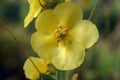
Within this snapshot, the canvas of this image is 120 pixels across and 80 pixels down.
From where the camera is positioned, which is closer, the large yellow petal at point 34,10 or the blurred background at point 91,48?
the large yellow petal at point 34,10

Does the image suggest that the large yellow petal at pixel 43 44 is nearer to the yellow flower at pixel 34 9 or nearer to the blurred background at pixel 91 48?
the yellow flower at pixel 34 9

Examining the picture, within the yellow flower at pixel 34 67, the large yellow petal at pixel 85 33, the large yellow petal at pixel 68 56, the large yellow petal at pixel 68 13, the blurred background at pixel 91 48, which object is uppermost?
the large yellow petal at pixel 68 13

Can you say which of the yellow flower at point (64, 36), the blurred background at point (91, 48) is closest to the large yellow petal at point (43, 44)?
the yellow flower at point (64, 36)

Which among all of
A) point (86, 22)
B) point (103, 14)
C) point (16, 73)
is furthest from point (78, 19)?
point (16, 73)

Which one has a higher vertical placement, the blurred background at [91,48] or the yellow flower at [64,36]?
the yellow flower at [64,36]

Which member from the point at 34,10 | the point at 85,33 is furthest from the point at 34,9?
the point at 85,33

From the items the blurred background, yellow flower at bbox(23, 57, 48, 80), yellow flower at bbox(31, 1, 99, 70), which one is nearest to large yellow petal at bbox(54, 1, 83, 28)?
yellow flower at bbox(31, 1, 99, 70)

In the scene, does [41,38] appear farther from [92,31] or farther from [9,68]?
[9,68]
